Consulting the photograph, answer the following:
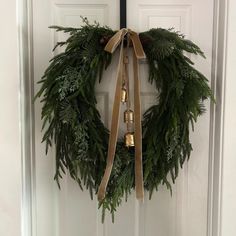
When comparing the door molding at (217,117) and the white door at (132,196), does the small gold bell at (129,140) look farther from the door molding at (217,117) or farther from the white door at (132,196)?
the door molding at (217,117)

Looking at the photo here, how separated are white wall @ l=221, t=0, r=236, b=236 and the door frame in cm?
1

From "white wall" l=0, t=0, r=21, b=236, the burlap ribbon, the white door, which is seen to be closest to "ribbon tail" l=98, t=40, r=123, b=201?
the burlap ribbon

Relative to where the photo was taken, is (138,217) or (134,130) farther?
(138,217)

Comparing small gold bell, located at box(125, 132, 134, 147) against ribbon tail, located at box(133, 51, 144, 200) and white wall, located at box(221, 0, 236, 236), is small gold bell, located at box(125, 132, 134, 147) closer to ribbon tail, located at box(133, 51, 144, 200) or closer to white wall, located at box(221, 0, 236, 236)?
ribbon tail, located at box(133, 51, 144, 200)

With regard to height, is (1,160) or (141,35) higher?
(141,35)

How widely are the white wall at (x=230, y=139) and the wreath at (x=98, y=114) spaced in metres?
0.09

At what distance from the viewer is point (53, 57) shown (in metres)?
1.24

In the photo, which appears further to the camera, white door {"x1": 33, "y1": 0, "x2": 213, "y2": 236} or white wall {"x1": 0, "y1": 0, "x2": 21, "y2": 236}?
white door {"x1": 33, "y1": 0, "x2": 213, "y2": 236}

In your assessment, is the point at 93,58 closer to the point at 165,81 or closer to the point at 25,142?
the point at 165,81

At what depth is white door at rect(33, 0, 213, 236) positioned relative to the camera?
1238 mm

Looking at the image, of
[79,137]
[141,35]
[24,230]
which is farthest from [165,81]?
[24,230]

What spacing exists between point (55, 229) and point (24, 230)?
0.13 meters

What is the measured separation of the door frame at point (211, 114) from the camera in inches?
46.9

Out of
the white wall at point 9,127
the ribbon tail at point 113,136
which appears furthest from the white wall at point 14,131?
the ribbon tail at point 113,136
